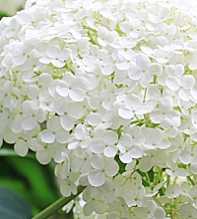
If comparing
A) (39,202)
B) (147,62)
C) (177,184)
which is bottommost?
(39,202)

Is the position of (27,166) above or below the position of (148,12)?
below

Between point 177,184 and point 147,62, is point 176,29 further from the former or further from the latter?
point 177,184

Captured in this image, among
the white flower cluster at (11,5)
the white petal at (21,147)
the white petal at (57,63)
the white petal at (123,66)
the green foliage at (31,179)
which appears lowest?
the green foliage at (31,179)

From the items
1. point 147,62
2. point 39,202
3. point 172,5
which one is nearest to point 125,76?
point 147,62

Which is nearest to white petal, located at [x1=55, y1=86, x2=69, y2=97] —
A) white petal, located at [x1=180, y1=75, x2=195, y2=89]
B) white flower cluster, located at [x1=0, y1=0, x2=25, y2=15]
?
white petal, located at [x1=180, y1=75, x2=195, y2=89]

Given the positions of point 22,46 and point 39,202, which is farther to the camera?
point 39,202

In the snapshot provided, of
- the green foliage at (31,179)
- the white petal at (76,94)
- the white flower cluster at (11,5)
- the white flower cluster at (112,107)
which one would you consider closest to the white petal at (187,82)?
the white flower cluster at (112,107)

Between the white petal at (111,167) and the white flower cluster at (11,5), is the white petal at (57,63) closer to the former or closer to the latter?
the white petal at (111,167)
